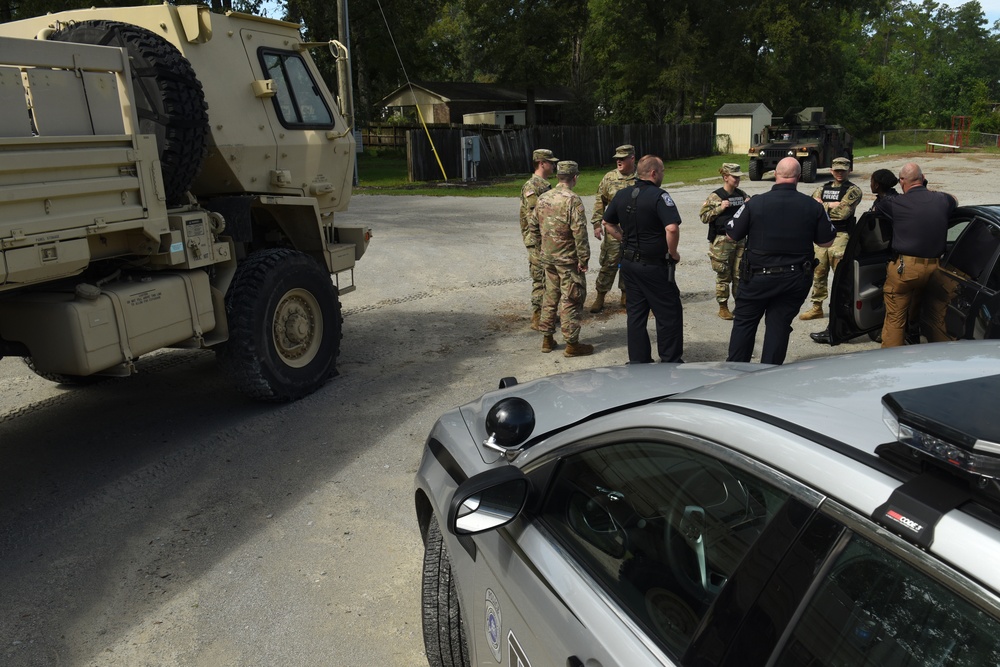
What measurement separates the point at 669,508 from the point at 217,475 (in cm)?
396

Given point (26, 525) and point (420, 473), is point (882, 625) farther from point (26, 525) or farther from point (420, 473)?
point (26, 525)

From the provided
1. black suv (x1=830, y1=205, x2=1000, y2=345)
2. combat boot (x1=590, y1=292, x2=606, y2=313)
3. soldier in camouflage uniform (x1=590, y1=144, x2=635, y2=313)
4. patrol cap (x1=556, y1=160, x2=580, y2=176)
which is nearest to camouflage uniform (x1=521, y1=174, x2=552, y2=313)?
patrol cap (x1=556, y1=160, x2=580, y2=176)

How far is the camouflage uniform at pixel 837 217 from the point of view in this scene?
8594 mm

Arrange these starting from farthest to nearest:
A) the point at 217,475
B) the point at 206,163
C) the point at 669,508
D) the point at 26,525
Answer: the point at 206,163, the point at 217,475, the point at 26,525, the point at 669,508

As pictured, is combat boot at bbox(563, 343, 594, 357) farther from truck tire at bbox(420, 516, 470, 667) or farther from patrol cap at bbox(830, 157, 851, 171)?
truck tire at bbox(420, 516, 470, 667)

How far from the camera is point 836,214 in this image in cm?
862

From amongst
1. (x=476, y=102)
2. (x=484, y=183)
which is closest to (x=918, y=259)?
(x=484, y=183)

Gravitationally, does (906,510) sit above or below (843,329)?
above

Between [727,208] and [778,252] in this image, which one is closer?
[778,252]

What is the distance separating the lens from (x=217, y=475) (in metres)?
5.36

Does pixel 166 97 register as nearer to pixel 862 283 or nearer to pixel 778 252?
pixel 778 252

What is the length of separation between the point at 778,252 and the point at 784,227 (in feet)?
0.60

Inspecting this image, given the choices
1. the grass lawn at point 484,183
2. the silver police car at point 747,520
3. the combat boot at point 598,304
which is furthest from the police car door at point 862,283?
the grass lawn at point 484,183

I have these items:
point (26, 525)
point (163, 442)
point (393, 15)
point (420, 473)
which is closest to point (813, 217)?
point (420, 473)
